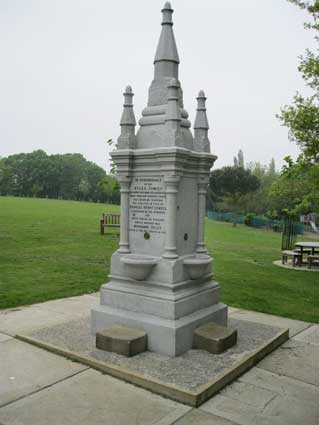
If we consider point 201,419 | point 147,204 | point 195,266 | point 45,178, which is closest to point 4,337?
point 147,204

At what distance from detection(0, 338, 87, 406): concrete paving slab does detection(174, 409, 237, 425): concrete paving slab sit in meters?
1.67

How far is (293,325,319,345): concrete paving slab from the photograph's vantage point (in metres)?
7.02

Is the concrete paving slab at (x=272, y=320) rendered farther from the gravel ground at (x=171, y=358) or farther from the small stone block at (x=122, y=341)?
the small stone block at (x=122, y=341)

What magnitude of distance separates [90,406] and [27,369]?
129cm

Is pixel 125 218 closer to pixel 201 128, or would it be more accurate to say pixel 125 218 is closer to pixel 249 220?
pixel 201 128

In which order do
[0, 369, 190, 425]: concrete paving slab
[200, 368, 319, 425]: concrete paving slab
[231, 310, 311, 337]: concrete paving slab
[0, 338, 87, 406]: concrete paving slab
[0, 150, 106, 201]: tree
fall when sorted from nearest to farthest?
[0, 369, 190, 425]: concrete paving slab
[200, 368, 319, 425]: concrete paving slab
[0, 338, 87, 406]: concrete paving slab
[231, 310, 311, 337]: concrete paving slab
[0, 150, 106, 201]: tree

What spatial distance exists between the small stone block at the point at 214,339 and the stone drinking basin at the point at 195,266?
0.81 metres

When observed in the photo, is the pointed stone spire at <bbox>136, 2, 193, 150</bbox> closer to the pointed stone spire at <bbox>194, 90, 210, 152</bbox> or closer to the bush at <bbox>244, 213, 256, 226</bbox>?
the pointed stone spire at <bbox>194, 90, 210, 152</bbox>

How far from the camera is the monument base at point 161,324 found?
5.85 meters

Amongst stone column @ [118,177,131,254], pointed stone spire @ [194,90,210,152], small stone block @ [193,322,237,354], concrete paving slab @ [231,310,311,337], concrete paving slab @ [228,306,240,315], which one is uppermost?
pointed stone spire @ [194,90,210,152]

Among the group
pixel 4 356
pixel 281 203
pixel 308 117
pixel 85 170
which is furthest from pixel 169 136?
pixel 85 170

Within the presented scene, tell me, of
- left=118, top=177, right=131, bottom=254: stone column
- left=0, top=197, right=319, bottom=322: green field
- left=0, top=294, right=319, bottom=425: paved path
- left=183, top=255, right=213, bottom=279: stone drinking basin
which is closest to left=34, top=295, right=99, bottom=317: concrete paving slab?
left=0, top=197, right=319, bottom=322: green field

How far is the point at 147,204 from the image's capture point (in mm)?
6598

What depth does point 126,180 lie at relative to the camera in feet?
22.0
